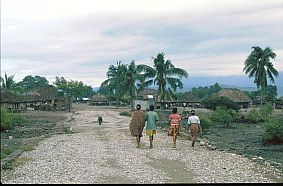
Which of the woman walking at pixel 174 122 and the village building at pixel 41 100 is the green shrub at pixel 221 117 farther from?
the woman walking at pixel 174 122

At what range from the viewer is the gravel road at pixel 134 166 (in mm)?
8898

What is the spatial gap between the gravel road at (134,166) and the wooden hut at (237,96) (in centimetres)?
1270

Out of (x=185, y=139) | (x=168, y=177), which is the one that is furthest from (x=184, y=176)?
(x=185, y=139)

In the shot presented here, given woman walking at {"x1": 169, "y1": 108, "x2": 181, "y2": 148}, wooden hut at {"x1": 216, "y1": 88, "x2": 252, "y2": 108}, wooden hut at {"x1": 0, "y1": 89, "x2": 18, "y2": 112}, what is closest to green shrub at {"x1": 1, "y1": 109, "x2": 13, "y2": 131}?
wooden hut at {"x1": 0, "y1": 89, "x2": 18, "y2": 112}

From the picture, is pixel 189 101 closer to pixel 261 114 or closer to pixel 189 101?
pixel 189 101

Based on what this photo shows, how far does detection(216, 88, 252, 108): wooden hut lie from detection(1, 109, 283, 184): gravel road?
12695mm

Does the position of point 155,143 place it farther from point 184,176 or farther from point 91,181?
point 91,181

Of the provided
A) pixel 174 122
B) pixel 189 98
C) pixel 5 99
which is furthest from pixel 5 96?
pixel 189 98

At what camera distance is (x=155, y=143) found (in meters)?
15.9

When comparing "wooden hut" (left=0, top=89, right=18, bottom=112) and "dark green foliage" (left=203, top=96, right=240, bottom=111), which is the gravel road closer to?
"wooden hut" (left=0, top=89, right=18, bottom=112)

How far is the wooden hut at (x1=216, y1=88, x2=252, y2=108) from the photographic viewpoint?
2827cm

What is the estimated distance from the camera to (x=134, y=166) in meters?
10.8

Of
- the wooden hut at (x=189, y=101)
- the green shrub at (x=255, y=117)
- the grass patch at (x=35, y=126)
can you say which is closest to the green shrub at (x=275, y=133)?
the grass patch at (x=35, y=126)

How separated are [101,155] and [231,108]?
69.5 ft
